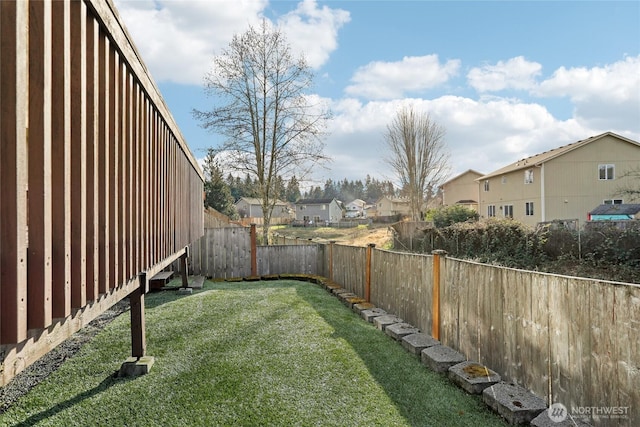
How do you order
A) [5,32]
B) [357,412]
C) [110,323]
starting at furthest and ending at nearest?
1. [110,323]
2. [357,412]
3. [5,32]

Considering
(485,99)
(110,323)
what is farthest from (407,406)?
(485,99)

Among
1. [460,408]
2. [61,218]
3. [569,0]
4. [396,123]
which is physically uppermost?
[396,123]

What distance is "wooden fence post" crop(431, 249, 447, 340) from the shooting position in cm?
452

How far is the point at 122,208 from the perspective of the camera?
8.03ft

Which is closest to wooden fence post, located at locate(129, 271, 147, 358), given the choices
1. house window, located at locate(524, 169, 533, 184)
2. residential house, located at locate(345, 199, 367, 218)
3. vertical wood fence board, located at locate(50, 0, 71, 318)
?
vertical wood fence board, located at locate(50, 0, 71, 318)

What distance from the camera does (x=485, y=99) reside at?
14352mm

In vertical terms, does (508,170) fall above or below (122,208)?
above

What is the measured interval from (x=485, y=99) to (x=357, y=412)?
1402cm

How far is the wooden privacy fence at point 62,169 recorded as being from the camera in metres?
1.29

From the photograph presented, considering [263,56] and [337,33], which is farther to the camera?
[263,56]

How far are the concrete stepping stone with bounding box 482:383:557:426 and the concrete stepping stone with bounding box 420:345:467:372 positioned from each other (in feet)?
1.95

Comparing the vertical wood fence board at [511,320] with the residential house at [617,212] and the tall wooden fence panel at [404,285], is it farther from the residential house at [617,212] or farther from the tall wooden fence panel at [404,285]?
the residential house at [617,212]

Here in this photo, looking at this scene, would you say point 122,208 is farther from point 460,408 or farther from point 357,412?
point 460,408

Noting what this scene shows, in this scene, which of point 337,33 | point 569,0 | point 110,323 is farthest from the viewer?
point 337,33
